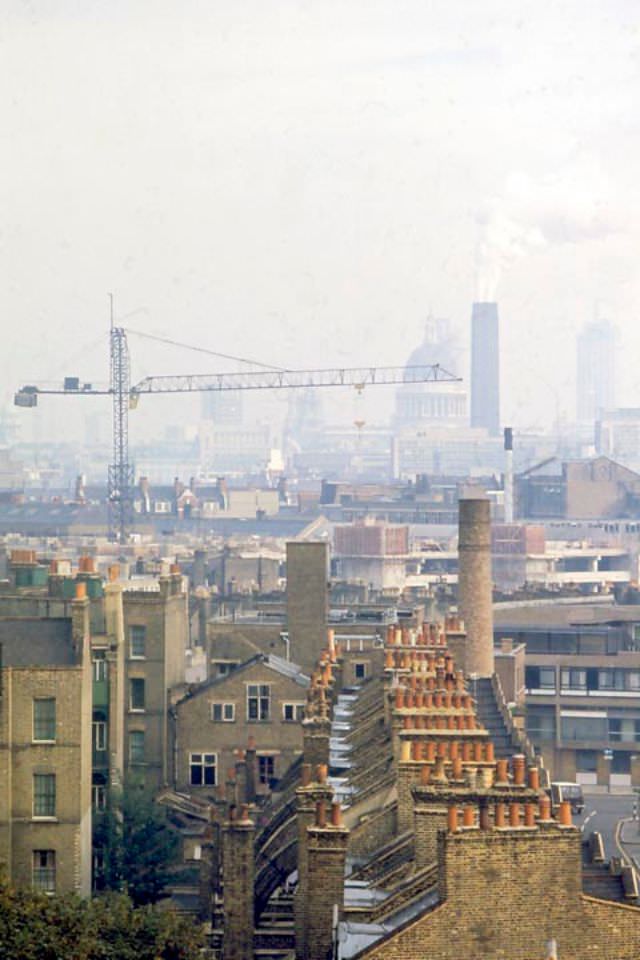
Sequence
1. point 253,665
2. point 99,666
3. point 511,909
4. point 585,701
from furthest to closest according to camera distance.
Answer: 1. point 585,701
2. point 253,665
3. point 99,666
4. point 511,909

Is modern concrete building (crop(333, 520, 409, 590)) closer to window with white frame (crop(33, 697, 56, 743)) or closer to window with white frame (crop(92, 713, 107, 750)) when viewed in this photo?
window with white frame (crop(92, 713, 107, 750))

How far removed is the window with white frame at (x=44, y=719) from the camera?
28.5m

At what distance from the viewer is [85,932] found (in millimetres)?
20125

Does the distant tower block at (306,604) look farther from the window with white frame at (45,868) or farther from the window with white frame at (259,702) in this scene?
the window with white frame at (45,868)

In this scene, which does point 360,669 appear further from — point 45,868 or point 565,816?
point 565,816

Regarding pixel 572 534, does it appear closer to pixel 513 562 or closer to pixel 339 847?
pixel 513 562

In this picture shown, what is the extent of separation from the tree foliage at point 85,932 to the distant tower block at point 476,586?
2689cm

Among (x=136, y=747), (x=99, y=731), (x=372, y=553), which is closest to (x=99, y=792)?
(x=99, y=731)

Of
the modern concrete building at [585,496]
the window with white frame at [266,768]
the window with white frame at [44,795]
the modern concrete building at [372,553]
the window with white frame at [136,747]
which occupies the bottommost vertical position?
the window with white frame at [266,768]

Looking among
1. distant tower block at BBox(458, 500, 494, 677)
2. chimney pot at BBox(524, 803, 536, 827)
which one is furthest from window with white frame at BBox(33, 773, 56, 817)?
distant tower block at BBox(458, 500, 494, 677)

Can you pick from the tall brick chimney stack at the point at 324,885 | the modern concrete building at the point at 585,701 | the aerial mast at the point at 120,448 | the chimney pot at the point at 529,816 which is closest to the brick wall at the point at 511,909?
the chimney pot at the point at 529,816

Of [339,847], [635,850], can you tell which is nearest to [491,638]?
[635,850]

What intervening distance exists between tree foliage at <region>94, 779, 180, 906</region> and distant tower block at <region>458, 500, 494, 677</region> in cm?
1503

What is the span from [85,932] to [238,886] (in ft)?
10.2
